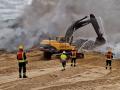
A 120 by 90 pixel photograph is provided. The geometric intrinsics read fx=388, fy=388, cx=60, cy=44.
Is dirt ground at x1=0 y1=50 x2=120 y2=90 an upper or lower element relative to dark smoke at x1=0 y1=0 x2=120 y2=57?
lower

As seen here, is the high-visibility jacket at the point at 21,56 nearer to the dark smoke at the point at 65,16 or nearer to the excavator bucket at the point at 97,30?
the excavator bucket at the point at 97,30

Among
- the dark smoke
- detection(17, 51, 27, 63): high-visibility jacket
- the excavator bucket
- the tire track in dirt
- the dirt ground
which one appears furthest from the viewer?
the dark smoke

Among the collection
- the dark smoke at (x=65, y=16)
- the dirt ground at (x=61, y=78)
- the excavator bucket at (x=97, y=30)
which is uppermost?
the dark smoke at (x=65, y=16)

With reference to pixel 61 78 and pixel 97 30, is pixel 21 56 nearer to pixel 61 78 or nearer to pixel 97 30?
pixel 61 78

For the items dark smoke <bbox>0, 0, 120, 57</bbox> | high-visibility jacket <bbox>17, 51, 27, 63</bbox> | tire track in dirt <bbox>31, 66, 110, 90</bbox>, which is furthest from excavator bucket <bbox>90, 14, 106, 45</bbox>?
high-visibility jacket <bbox>17, 51, 27, 63</bbox>

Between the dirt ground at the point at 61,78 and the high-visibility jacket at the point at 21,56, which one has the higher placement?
the high-visibility jacket at the point at 21,56

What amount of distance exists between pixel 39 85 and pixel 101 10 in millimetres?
36300

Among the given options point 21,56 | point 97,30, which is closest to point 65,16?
point 97,30

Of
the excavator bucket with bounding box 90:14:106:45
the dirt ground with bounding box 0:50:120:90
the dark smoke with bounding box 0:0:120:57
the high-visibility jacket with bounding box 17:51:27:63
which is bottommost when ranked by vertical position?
the dirt ground with bounding box 0:50:120:90

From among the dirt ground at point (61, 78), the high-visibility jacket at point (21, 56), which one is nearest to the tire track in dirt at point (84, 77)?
the dirt ground at point (61, 78)

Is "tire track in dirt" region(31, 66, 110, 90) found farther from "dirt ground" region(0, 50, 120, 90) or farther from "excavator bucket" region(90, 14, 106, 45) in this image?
"excavator bucket" region(90, 14, 106, 45)

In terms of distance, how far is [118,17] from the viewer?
5197 cm

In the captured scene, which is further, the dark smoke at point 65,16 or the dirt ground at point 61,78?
the dark smoke at point 65,16

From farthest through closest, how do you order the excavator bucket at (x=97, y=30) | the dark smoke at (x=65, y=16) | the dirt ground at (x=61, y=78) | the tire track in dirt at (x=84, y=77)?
the dark smoke at (x=65, y=16), the excavator bucket at (x=97, y=30), the tire track in dirt at (x=84, y=77), the dirt ground at (x=61, y=78)
